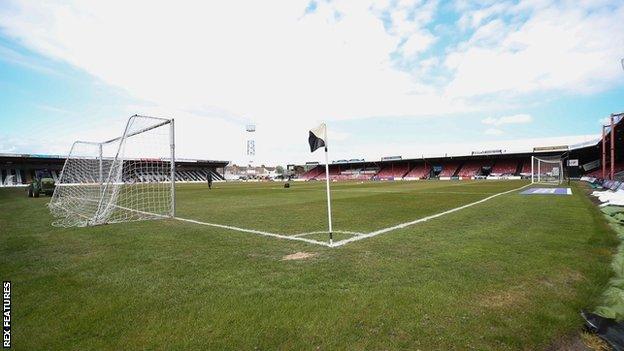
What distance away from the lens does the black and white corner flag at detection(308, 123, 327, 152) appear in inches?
299

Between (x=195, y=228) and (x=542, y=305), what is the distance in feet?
28.5

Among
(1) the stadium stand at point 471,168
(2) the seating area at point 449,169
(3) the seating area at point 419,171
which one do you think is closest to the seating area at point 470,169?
(1) the stadium stand at point 471,168

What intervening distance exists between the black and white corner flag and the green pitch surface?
2.25m

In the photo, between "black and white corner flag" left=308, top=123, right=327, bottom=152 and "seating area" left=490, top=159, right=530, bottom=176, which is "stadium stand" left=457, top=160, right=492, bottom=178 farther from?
"black and white corner flag" left=308, top=123, right=327, bottom=152

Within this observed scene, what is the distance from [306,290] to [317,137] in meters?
3.91

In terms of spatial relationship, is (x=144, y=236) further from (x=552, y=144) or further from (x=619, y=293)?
(x=552, y=144)

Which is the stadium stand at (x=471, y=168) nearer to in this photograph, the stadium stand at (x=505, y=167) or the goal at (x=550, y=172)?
the stadium stand at (x=505, y=167)

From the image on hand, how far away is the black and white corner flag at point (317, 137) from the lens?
7598 millimetres

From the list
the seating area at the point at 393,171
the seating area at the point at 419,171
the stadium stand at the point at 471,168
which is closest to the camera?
the stadium stand at the point at 471,168

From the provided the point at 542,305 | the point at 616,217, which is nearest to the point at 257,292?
the point at 542,305

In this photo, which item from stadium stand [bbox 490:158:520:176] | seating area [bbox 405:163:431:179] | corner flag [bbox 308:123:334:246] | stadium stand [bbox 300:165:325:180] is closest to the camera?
corner flag [bbox 308:123:334:246]

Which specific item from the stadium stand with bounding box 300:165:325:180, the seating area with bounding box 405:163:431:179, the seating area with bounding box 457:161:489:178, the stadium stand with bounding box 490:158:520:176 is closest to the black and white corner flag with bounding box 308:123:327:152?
the stadium stand with bounding box 490:158:520:176

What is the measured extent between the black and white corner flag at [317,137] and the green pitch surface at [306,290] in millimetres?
2246

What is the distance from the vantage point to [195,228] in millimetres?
10195
